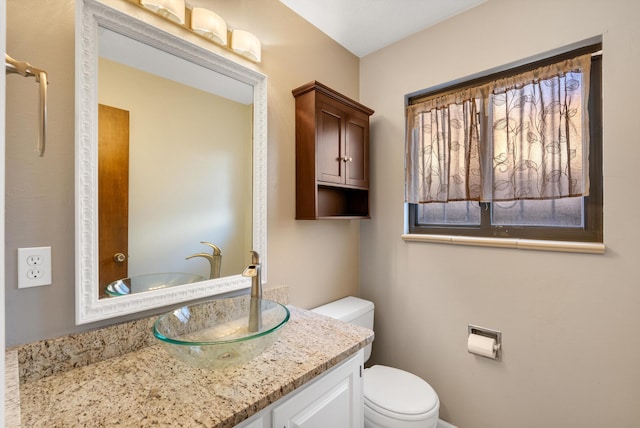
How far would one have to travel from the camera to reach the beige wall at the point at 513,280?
3.93 feet

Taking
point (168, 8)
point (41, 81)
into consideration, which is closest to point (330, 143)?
point (168, 8)

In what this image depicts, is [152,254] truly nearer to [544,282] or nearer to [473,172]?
[473,172]

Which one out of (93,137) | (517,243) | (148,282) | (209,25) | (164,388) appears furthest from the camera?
(517,243)

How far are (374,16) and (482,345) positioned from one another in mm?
1920

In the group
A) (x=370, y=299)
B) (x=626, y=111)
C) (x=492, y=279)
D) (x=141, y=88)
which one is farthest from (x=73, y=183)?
(x=626, y=111)

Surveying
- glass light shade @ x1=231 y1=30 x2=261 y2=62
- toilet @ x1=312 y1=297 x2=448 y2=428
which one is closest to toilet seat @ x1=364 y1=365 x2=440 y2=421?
toilet @ x1=312 y1=297 x2=448 y2=428

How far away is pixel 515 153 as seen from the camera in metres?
1.45

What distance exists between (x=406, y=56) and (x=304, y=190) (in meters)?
1.13

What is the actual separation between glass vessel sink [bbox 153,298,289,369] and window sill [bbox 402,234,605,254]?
1016mm

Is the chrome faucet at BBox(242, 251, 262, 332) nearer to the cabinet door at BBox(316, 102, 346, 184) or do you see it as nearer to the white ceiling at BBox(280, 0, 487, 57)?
the cabinet door at BBox(316, 102, 346, 184)

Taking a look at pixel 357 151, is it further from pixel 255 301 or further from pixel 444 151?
pixel 255 301

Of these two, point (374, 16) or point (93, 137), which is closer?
point (93, 137)

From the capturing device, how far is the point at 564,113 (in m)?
1.33

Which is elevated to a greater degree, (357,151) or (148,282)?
(357,151)
